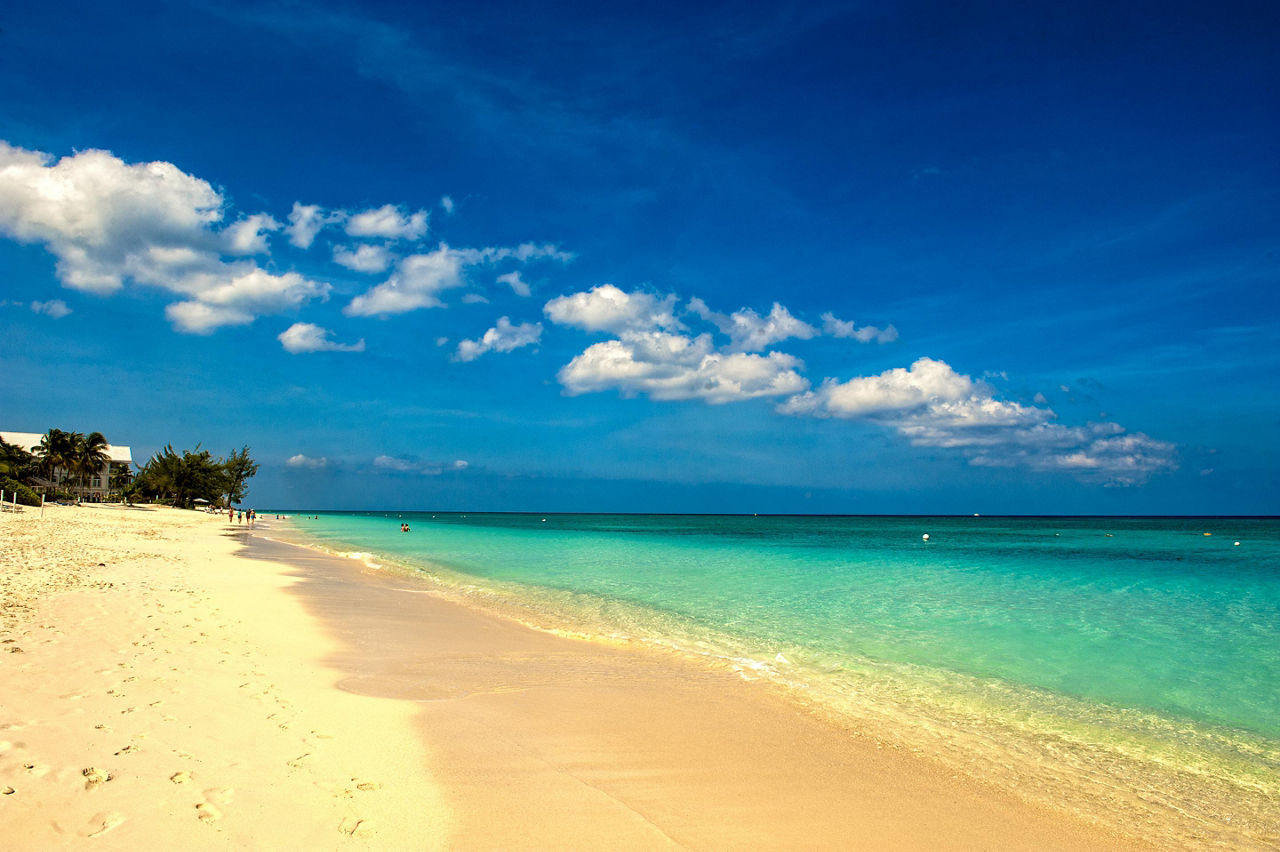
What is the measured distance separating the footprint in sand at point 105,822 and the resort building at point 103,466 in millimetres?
90931

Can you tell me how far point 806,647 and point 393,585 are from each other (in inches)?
517

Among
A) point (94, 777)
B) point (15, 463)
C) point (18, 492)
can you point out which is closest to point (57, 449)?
point (15, 463)

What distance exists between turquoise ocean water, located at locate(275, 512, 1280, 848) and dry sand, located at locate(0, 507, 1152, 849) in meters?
1.02

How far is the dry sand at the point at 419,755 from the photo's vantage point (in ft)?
14.1

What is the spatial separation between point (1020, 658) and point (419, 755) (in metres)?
10.5

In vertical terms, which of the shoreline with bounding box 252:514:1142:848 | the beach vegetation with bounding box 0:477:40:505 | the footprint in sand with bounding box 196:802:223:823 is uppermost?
the beach vegetation with bounding box 0:477:40:505

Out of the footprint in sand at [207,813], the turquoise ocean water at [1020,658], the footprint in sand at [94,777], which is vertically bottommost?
the turquoise ocean water at [1020,658]

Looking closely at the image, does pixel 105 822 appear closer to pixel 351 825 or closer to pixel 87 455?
pixel 351 825

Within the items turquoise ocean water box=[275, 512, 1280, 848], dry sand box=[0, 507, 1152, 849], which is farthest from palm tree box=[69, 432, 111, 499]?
dry sand box=[0, 507, 1152, 849]

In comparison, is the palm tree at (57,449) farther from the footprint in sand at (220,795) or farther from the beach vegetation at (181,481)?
the footprint in sand at (220,795)

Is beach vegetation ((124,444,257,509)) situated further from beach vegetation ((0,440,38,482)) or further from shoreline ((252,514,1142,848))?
shoreline ((252,514,1142,848))

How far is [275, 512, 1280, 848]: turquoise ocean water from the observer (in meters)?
6.28

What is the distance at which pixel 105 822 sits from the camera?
12.9ft

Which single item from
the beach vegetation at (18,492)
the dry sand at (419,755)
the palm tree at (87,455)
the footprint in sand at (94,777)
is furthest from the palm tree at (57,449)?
the footprint in sand at (94,777)
